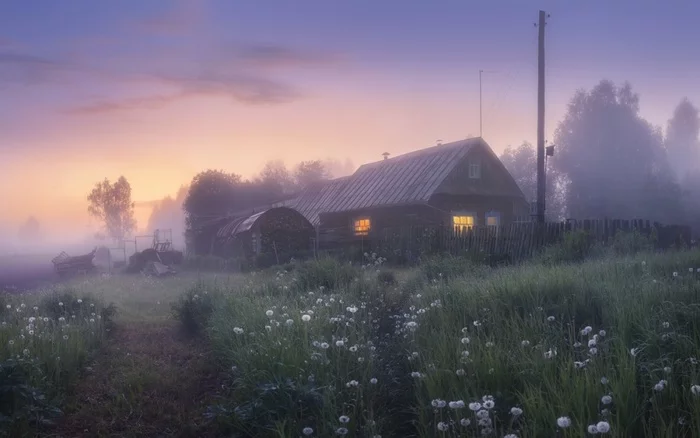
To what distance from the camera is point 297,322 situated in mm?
6090

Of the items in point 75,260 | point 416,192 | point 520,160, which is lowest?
point 75,260

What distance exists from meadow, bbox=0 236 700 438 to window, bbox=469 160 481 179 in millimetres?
18348

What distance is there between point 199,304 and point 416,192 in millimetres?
17670

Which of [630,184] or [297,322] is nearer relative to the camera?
[297,322]

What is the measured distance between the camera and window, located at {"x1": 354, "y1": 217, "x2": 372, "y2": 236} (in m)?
28.9

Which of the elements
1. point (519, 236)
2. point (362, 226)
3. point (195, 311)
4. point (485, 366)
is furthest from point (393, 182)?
point (485, 366)

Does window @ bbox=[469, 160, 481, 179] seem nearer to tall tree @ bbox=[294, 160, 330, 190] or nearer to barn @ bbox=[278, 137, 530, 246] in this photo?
barn @ bbox=[278, 137, 530, 246]

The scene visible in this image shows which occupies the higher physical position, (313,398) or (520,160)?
(520,160)

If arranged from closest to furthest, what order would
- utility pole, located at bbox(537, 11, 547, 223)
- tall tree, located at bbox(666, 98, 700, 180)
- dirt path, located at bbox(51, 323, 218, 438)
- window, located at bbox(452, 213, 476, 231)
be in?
1. dirt path, located at bbox(51, 323, 218, 438)
2. utility pole, located at bbox(537, 11, 547, 223)
3. window, located at bbox(452, 213, 476, 231)
4. tall tree, located at bbox(666, 98, 700, 180)

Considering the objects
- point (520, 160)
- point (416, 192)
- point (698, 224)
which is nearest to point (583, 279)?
point (416, 192)

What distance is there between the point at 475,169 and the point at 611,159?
85.6 feet

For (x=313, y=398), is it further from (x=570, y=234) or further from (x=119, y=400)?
(x=570, y=234)

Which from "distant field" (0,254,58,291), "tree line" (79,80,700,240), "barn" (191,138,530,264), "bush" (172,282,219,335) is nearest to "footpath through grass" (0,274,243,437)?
"bush" (172,282,219,335)

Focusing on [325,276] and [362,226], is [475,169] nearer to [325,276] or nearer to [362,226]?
[362,226]
